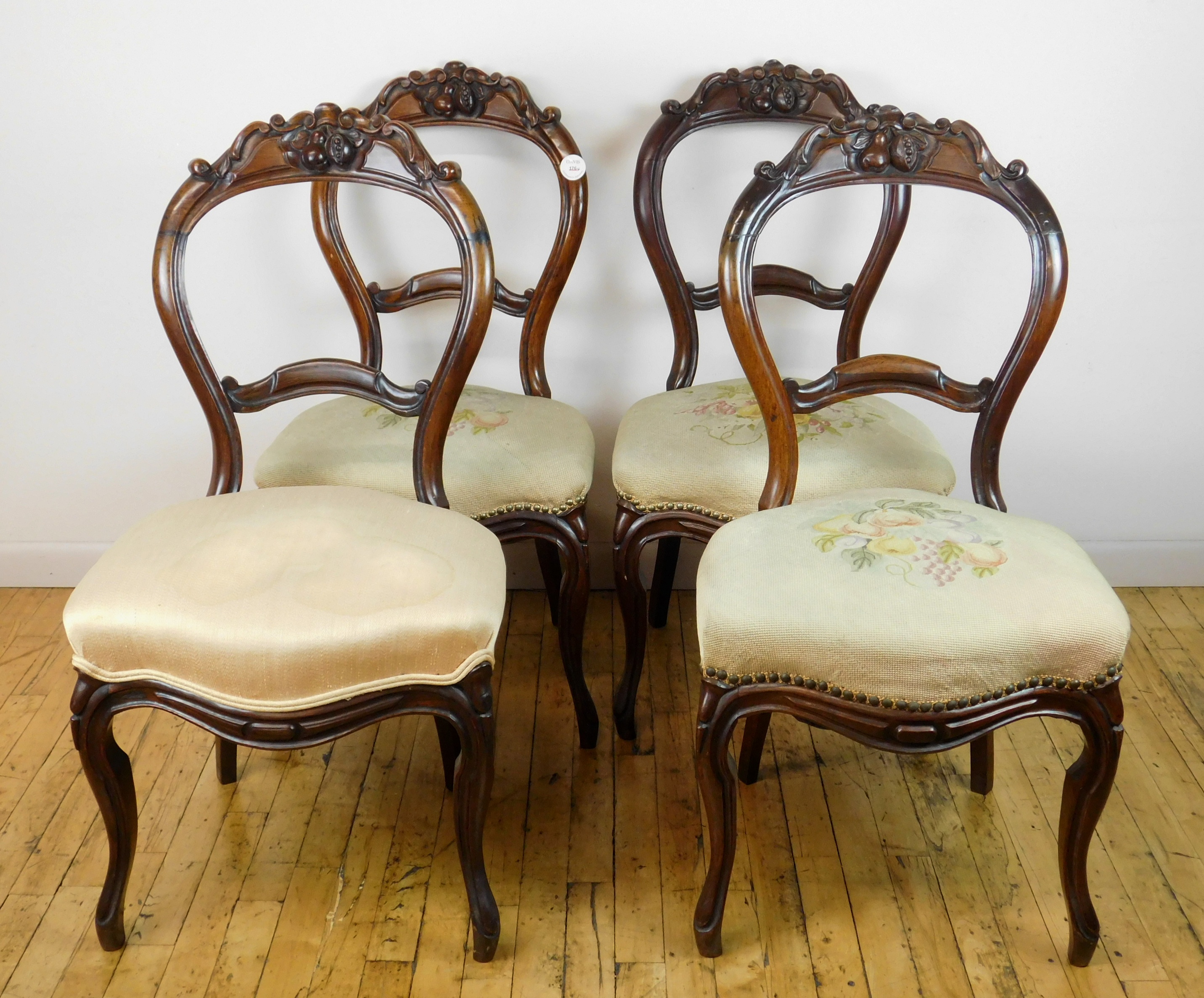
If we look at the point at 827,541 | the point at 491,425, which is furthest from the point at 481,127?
the point at 827,541

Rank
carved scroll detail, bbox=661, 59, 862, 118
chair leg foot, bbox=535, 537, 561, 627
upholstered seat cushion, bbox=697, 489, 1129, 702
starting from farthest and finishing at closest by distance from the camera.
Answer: chair leg foot, bbox=535, 537, 561, 627, carved scroll detail, bbox=661, 59, 862, 118, upholstered seat cushion, bbox=697, 489, 1129, 702

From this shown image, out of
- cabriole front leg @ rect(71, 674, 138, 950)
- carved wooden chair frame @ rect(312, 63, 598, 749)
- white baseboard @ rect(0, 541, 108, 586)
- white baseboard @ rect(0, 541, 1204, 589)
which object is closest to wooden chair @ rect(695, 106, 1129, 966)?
carved wooden chair frame @ rect(312, 63, 598, 749)

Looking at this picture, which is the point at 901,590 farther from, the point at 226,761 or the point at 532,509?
the point at 226,761

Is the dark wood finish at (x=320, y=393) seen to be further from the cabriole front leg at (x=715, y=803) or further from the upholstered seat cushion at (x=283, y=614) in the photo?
the cabriole front leg at (x=715, y=803)

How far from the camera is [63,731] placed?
6.12ft

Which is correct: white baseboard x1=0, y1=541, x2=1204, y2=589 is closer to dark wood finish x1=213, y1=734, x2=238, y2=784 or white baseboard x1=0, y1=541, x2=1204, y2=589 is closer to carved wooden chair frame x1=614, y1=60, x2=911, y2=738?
carved wooden chair frame x1=614, y1=60, x2=911, y2=738

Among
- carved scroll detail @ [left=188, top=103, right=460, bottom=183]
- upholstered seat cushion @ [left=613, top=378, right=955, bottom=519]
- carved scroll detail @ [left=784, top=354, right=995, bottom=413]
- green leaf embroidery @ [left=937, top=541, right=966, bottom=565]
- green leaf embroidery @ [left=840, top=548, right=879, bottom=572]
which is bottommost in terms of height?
upholstered seat cushion @ [left=613, top=378, right=955, bottom=519]

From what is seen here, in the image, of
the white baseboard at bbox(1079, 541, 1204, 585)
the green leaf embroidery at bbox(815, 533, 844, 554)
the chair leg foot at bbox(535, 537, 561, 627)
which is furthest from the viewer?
the white baseboard at bbox(1079, 541, 1204, 585)

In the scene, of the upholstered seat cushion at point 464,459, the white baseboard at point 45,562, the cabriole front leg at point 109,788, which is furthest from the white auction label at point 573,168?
the white baseboard at point 45,562

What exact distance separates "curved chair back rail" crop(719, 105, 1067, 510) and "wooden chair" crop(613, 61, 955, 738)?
13cm

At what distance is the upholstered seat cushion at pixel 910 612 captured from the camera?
1.20 m

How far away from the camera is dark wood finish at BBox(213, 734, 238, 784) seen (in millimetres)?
1712

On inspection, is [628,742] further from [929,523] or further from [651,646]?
[929,523]

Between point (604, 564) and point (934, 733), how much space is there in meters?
1.13
